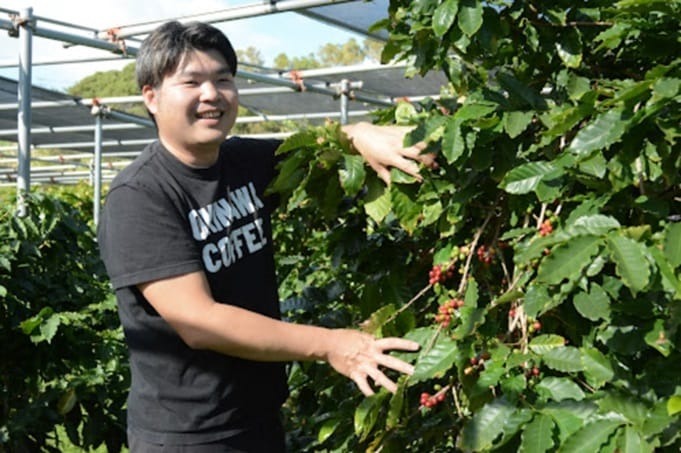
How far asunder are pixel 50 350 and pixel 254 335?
2.34 m

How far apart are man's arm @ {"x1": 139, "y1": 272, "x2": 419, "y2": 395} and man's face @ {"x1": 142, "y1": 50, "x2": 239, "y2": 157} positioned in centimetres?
37

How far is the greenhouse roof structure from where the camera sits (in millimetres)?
6393

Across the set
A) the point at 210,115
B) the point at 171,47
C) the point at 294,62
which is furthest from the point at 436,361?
the point at 294,62

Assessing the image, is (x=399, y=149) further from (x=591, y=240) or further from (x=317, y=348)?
(x=591, y=240)

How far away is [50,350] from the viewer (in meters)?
4.20

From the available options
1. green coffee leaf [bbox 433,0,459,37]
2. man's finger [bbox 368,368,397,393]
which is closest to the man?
man's finger [bbox 368,368,397,393]

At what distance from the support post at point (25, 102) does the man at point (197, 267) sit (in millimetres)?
2981

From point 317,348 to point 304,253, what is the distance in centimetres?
144

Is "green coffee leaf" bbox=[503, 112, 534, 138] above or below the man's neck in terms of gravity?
above

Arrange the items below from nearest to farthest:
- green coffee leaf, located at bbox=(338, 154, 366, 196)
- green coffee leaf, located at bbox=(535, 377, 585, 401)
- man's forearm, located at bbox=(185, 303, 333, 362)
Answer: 1. green coffee leaf, located at bbox=(535, 377, 585, 401)
2. man's forearm, located at bbox=(185, 303, 333, 362)
3. green coffee leaf, located at bbox=(338, 154, 366, 196)

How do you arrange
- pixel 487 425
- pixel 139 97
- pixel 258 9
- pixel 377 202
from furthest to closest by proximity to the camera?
pixel 139 97 < pixel 258 9 < pixel 377 202 < pixel 487 425

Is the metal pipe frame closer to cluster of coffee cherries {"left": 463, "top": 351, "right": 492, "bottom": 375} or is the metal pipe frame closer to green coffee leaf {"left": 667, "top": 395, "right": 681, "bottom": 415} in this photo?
cluster of coffee cherries {"left": 463, "top": 351, "right": 492, "bottom": 375}

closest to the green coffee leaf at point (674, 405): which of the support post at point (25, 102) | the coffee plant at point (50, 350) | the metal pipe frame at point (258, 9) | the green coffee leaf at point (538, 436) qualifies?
the green coffee leaf at point (538, 436)

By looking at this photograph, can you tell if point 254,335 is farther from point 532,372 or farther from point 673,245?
point 673,245
